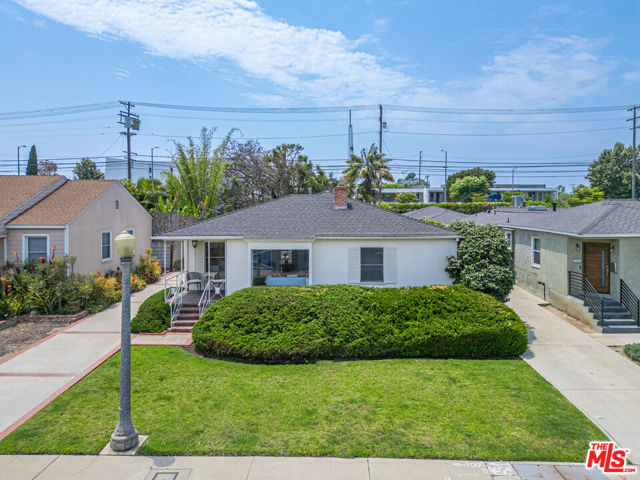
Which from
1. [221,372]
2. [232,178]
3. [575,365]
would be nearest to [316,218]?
[221,372]

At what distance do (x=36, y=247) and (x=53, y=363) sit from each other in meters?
7.77

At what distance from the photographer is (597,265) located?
51.1 ft

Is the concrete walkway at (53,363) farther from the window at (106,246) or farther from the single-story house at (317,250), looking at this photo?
the window at (106,246)

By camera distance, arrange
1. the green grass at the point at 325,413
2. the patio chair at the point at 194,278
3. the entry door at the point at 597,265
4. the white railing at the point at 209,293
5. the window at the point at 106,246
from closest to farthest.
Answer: the green grass at the point at 325,413, the white railing at the point at 209,293, the patio chair at the point at 194,278, the entry door at the point at 597,265, the window at the point at 106,246

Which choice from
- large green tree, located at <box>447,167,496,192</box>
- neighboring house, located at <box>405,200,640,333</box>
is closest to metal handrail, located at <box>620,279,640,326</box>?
neighboring house, located at <box>405,200,640,333</box>

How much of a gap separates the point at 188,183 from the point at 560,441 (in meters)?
23.4

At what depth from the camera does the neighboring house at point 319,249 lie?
14297mm

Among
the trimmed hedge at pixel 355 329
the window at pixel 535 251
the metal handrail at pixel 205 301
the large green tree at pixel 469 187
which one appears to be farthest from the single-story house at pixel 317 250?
the large green tree at pixel 469 187

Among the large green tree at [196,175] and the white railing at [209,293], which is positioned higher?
the large green tree at [196,175]

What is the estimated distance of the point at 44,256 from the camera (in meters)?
15.8

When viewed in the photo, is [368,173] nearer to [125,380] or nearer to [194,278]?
[194,278]

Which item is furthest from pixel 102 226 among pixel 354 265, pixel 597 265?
pixel 597 265

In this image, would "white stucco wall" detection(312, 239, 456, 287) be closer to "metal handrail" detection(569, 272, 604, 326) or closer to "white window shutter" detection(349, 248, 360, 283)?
"white window shutter" detection(349, 248, 360, 283)

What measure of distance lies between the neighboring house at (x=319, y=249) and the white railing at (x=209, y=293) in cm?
35
